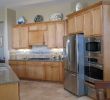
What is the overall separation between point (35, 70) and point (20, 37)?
1.62m

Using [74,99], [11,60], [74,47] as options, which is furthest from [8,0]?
[74,99]

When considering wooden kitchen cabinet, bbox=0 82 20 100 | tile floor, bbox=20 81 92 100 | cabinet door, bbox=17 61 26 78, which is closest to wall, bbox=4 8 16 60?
cabinet door, bbox=17 61 26 78

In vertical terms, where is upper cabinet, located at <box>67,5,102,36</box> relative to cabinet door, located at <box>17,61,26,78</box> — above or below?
above

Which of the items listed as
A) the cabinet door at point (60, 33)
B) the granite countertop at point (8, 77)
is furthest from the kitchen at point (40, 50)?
the granite countertop at point (8, 77)

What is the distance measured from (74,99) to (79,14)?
251 cm

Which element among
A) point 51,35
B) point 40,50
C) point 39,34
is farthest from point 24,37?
point 51,35

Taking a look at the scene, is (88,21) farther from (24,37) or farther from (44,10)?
(24,37)

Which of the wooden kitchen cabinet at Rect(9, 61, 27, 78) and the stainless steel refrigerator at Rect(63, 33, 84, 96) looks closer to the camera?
the stainless steel refrigerator at Rect(63, 33, 84, 96)

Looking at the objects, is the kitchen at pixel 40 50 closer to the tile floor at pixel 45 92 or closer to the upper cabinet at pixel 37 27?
the upper cabinet at pixel 37 27

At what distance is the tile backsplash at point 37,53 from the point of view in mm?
7893

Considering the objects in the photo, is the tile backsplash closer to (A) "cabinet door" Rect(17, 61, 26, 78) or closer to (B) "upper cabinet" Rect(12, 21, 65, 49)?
(B) "upper cabinet" Rect(12, 21, 65, 49)

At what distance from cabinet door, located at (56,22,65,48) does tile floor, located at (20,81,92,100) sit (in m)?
1.55

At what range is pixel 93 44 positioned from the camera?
509 cm

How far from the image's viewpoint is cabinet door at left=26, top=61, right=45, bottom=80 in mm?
7520
